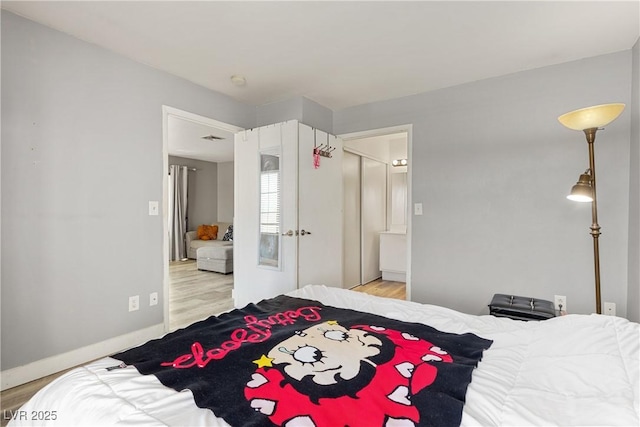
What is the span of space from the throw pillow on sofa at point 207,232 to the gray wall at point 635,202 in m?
6.76

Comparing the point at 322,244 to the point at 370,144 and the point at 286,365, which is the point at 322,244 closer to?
the point at 370,144

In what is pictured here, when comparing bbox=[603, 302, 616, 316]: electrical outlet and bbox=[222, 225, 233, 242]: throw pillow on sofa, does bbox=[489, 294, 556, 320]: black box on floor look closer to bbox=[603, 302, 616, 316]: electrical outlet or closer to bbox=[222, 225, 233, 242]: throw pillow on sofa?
bbox=[603, 302, 616, 316]: electrical outlet

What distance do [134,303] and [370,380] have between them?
2404 millimetres

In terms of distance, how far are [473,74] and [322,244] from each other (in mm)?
2220

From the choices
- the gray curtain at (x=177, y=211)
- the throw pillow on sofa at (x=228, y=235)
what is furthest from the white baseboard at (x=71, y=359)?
the gray curtain at (x=177, y=211)

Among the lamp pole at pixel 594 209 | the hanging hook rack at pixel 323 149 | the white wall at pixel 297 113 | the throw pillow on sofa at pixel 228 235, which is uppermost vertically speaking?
the white wall at pixel 297 113

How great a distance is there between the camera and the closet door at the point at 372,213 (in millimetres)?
4793

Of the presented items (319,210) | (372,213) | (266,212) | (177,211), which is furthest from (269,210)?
(177,211)

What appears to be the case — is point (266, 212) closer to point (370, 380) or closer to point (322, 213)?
point (322, 213)

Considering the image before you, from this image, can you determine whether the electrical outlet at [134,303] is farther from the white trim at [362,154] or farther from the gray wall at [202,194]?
the gray wall at [202,194]

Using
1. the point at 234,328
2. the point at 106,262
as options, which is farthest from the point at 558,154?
the point at 106,262

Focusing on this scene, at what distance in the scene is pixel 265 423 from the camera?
786mm

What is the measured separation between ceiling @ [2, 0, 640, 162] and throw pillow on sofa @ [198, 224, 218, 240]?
15.2 feet

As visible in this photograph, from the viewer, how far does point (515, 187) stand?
2846 millimetres
